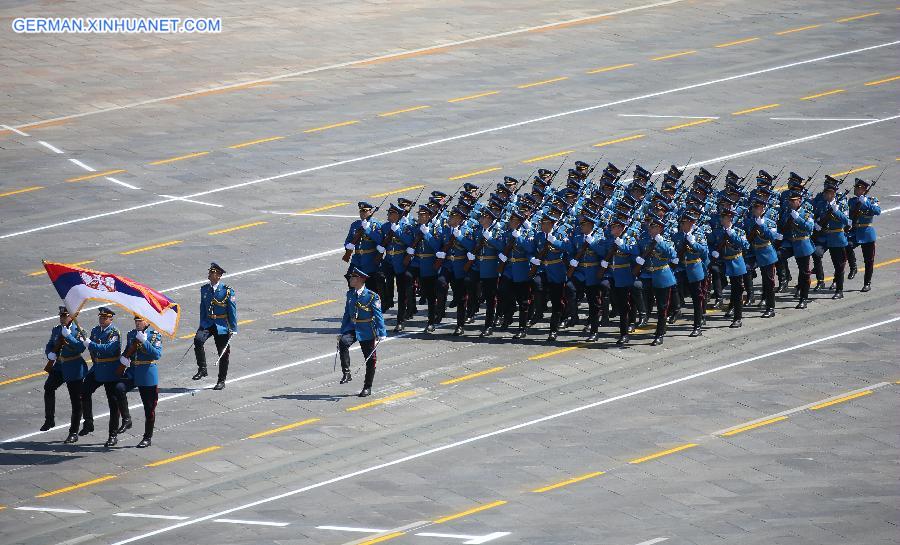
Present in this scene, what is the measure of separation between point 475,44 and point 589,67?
4.55 meters

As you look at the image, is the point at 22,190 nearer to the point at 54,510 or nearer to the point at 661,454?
the point at 54,510

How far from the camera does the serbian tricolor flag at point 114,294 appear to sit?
2975 cm

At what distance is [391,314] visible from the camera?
37.3 meters

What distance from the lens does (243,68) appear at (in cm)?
5800

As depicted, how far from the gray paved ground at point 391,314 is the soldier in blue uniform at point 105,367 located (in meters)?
0.62

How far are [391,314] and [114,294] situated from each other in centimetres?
851

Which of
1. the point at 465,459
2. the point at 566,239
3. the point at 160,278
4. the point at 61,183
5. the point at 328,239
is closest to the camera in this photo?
the point at 465,459

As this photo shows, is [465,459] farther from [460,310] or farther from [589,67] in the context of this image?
[589,67]

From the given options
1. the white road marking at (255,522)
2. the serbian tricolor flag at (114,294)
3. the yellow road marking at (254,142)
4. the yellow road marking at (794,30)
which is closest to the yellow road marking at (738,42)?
the yellow road marking at (794,30)

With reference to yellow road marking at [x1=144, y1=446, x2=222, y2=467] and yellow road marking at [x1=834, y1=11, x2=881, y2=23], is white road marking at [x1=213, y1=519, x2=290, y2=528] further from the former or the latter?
yellow road marking at [x1=834, y1=11, x2=881, y2=23]

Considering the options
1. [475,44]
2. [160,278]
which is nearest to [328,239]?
[160,278]

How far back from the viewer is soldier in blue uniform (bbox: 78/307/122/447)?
29766 mm

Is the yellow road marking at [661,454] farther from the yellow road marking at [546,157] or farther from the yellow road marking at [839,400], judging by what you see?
the yellow road marking at [546,157]

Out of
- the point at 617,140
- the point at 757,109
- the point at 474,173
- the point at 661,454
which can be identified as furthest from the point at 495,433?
the point at 757,109
